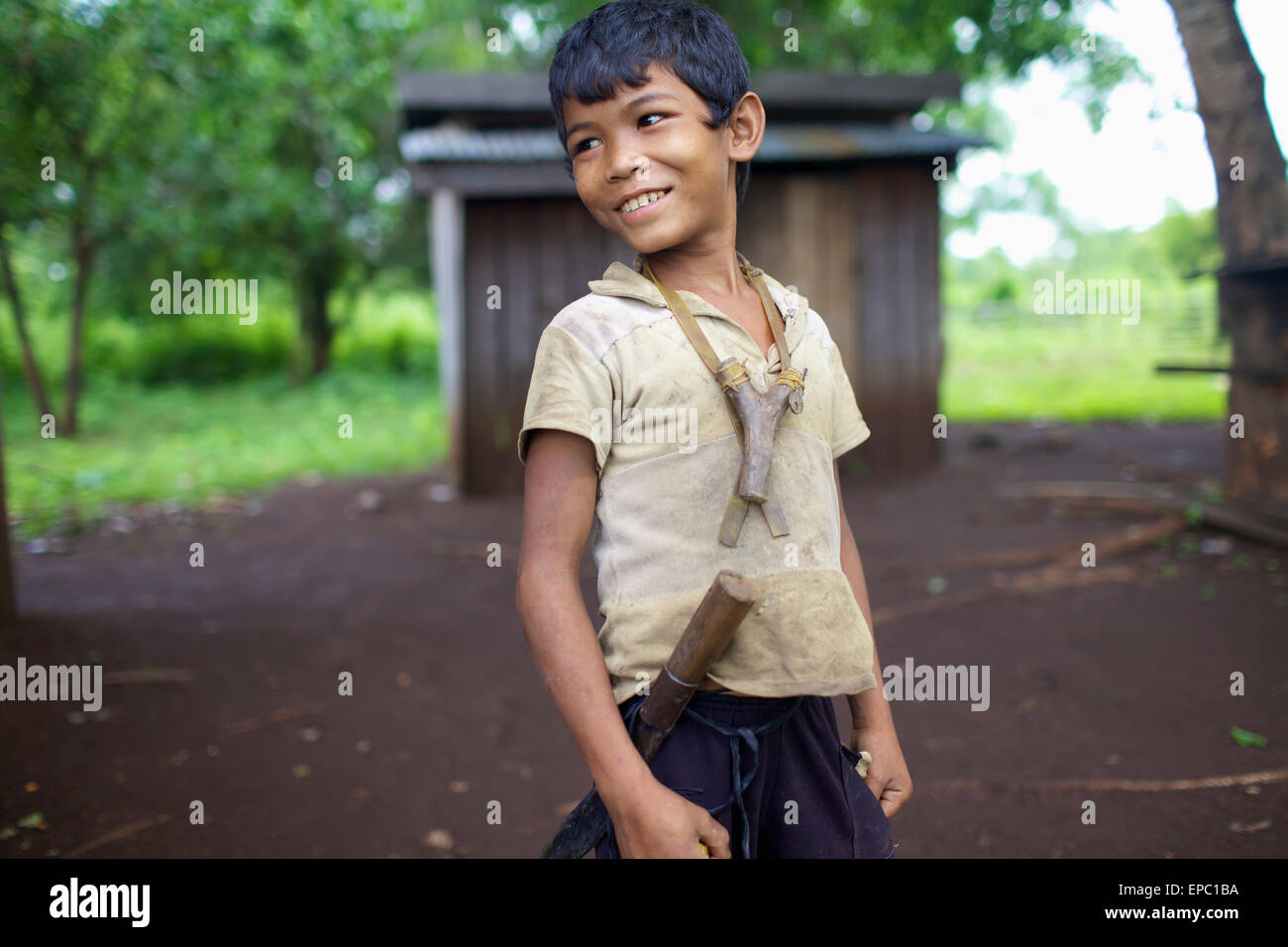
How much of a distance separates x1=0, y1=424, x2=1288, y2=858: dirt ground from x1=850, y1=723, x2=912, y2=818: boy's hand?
1505 mm

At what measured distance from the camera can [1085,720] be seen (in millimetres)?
3809

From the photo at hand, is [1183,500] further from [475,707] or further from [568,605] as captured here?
[568,605]

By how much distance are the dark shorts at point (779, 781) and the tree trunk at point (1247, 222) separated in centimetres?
519

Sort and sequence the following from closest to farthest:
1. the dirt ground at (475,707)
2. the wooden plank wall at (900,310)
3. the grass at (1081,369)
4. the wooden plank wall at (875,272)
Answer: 1. the dirt ground at (475,707)
2. the wooden plank wall at (875,272)
3. the wooden plank wall at (900,310)
4. the grass at (1081,369)

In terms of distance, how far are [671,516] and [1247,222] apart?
19.0 feet

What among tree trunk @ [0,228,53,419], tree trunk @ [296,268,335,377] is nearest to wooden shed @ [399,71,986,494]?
tree trunk @ [0,228,53,419]

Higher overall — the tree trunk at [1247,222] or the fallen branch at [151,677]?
the tree trunk at [1247,222]

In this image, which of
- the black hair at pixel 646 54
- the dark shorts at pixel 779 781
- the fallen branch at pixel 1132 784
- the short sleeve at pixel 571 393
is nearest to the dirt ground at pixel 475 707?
the fallen branch at pixel 1132 784

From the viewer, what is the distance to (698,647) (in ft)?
4.21

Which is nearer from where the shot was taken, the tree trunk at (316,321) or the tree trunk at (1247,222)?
the tree trunk at (1247,222)

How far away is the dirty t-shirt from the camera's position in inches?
54.6

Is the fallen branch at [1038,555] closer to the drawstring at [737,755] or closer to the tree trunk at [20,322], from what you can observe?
the drawstring at [737,755]

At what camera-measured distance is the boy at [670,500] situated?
135cm

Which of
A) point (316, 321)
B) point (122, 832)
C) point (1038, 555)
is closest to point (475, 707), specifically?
point (122, 832)
